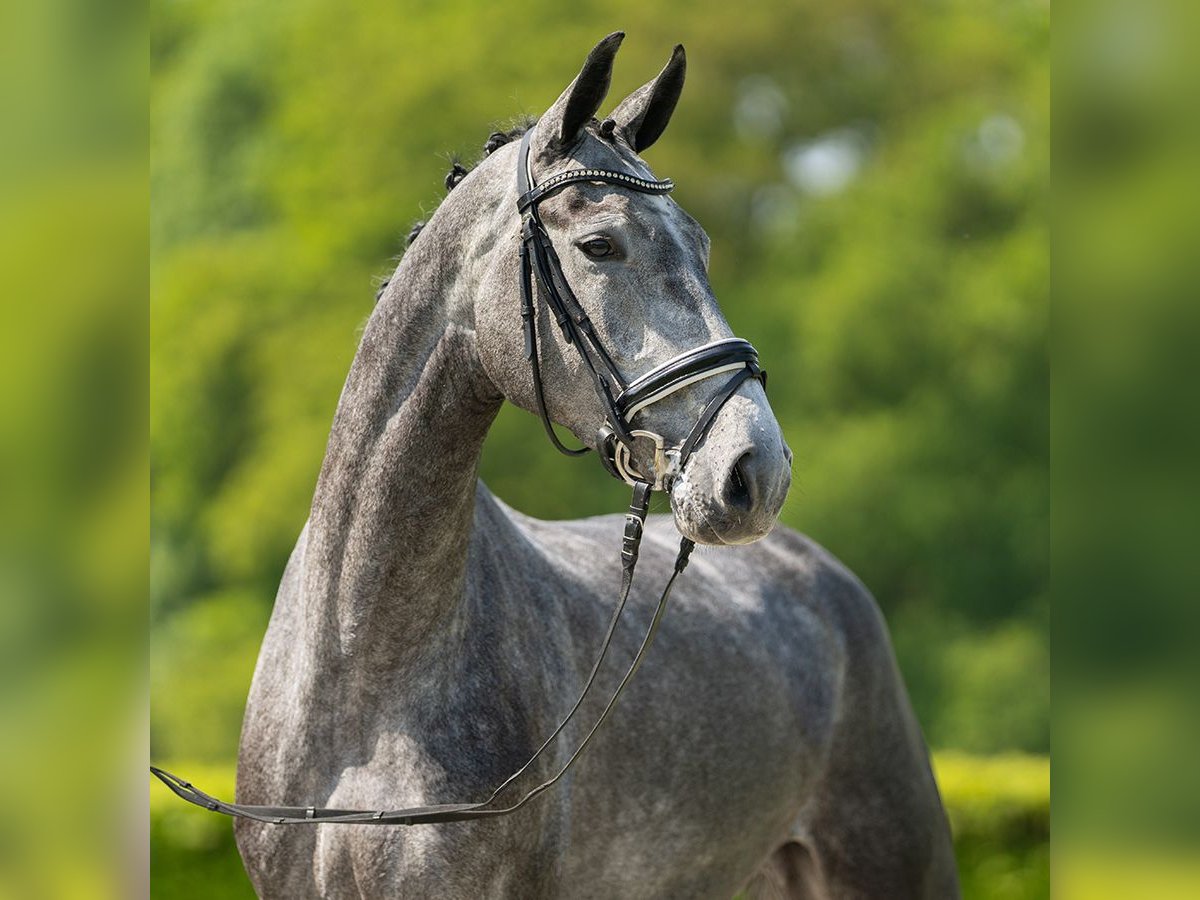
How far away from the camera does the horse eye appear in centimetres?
267

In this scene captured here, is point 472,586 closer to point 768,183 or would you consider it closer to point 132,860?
point 132,860

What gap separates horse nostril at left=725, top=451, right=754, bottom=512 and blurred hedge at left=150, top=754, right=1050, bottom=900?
17.1 ft

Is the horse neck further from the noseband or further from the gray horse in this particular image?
the noseband

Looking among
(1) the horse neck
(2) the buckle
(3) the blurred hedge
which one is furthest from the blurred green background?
(2) the buckle

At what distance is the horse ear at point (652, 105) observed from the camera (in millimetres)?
2977

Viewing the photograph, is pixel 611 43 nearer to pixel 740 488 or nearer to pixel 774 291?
pixel 740 488

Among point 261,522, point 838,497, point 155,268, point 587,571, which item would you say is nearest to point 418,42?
point 155,268

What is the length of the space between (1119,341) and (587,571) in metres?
2.81

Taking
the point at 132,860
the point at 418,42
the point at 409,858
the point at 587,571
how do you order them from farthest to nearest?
the point at 418,42 < the point at 587,571 < the point at 409,858 < the point at 132,860

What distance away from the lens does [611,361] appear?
2645mm

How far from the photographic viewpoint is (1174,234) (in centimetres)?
98

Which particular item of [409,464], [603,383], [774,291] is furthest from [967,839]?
[774,291]

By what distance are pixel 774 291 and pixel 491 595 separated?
11.6m

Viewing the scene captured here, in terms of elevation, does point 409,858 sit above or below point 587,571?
below
